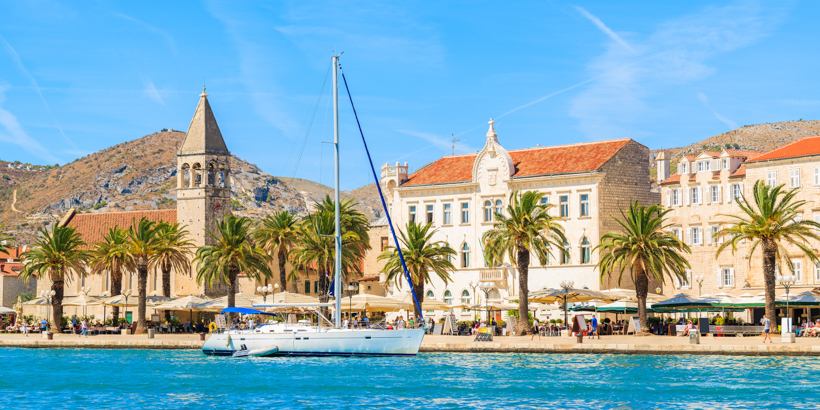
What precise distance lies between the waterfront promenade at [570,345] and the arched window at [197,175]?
29.9m

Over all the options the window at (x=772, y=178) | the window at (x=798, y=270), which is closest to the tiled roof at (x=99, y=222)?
the window at (x=772, y=178)

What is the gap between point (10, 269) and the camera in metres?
109

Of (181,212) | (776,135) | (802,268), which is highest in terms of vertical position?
(776,135)

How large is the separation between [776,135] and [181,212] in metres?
115

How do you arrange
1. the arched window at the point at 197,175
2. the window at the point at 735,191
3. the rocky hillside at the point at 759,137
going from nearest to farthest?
the window at the point at 735,191 < the arched window at the point at 197,175 < the rocky hillside at the point at 759,137

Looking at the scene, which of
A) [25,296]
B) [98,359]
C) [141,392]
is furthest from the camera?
[25,296]

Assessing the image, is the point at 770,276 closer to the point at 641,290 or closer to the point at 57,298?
the point at 641,290

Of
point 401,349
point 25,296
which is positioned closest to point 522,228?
point 401,349

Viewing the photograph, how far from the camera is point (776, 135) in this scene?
167375 mm

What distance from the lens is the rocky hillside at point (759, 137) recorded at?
163 metres

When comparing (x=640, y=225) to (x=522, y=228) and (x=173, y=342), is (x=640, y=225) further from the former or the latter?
(x=173, y=342)

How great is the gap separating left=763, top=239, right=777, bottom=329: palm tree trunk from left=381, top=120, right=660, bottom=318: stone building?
56.3 feet

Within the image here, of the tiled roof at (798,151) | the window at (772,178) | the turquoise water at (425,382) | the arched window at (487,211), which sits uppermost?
the tiled roof at (798,151)

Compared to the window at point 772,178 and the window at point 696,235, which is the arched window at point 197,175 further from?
the window at point 772,178
